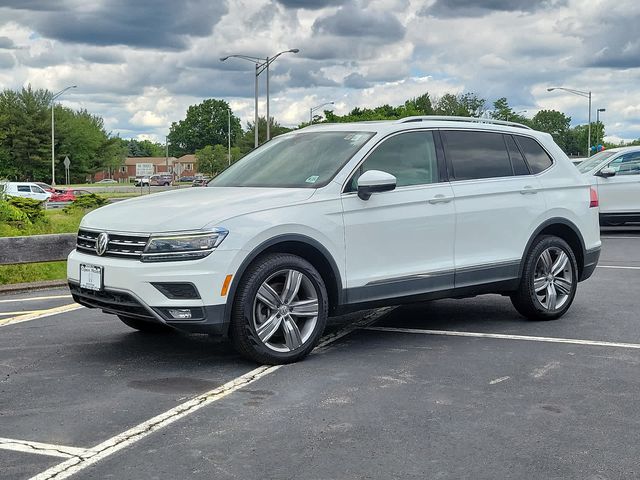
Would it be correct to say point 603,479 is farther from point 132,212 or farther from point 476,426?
point 132,212

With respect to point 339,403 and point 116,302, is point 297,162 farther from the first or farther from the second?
point 339,403

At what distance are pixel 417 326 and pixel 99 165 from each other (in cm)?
10784

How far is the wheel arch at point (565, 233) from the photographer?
8.06 metres

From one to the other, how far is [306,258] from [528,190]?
2.57 meters

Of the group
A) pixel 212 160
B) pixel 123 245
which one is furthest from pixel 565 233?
pixel 212 160

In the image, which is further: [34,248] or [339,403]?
[34,248]

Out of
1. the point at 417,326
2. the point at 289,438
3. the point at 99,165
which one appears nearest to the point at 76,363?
the point at 289,438

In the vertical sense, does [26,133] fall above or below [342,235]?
above

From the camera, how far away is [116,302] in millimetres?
6133

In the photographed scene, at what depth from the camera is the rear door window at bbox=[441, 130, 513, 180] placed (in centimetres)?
760

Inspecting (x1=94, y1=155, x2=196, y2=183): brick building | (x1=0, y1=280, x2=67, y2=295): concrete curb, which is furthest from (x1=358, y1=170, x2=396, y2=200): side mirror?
(x1=94, y1=155, x2=196, y2=183): brick building

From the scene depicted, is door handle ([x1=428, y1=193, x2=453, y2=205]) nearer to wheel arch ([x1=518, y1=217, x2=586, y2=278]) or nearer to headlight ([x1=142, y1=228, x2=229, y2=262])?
wheel arch ([x1=518, y1=217, x2=586, y2=278])

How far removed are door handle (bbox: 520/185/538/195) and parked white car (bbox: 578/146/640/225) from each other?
11.1 metres

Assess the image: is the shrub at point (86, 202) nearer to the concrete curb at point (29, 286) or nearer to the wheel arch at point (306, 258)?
the concrete curb at point (29, 286)
